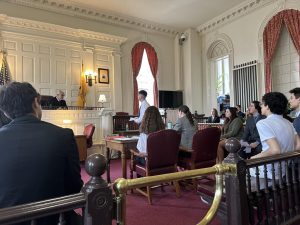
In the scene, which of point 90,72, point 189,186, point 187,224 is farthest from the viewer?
point 90,72

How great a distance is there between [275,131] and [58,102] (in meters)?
5.59

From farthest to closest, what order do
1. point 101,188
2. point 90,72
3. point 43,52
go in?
point 90,72
point 43,52
point 101,188

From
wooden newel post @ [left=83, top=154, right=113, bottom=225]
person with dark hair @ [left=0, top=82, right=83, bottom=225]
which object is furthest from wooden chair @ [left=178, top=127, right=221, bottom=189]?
wooden newel post @ [left=83, top=154, right=113, bottom=225]

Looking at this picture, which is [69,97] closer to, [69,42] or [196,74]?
[69,42]

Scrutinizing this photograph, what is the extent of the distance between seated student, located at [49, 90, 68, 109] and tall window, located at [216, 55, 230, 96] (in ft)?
17.1

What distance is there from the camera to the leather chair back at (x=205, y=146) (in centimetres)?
329

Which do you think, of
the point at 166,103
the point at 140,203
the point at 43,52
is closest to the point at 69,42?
the point at 43,52

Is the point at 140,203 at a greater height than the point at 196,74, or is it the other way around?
the point at 196,74

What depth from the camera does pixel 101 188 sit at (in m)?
0.90

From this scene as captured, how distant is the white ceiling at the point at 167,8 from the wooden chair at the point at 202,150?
5.31 metres

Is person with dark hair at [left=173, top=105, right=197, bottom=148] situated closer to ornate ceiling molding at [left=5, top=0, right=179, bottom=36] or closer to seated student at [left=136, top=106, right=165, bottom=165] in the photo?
seated student at [left=136, top=106, right=165, bottom=165]

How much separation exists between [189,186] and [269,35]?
5.49m

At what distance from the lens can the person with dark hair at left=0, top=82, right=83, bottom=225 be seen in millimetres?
1019

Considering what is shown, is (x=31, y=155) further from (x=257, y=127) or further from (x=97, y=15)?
(x=97, y=15)
